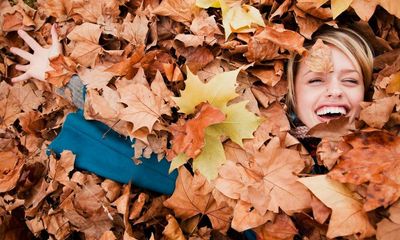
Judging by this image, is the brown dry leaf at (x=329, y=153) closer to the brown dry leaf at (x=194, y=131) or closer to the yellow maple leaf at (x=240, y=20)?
the brown dry leaf at (x=194, y=131)

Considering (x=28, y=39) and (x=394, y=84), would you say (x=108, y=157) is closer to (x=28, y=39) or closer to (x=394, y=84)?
(x=28, y=39)

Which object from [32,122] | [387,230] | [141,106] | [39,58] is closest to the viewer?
[387,230]

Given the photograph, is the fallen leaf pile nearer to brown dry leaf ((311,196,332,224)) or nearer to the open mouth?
brown dry leaf ((311,196,332,224))

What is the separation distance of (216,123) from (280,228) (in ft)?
1.01

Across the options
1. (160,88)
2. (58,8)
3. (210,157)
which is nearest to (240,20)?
(160,88)

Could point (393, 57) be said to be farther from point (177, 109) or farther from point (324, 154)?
point (177, 109)

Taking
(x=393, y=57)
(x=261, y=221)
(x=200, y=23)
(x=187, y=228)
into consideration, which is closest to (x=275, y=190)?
(x=261, y=221)

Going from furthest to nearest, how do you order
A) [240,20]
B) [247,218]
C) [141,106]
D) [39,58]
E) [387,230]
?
1. [39,58]
2. [240,20]
3. [141,106]
4. [247,218]
5. [387,230]

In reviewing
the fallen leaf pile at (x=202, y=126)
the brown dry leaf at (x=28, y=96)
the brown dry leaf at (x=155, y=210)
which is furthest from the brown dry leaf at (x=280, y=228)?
the brown dry leaf at (x=28, y=96)

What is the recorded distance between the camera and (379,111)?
1.21 m

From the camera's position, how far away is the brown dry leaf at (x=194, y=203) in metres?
1.23

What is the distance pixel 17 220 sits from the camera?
1550mm

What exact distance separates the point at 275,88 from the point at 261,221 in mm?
444

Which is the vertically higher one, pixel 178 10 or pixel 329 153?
pixel 178 10
